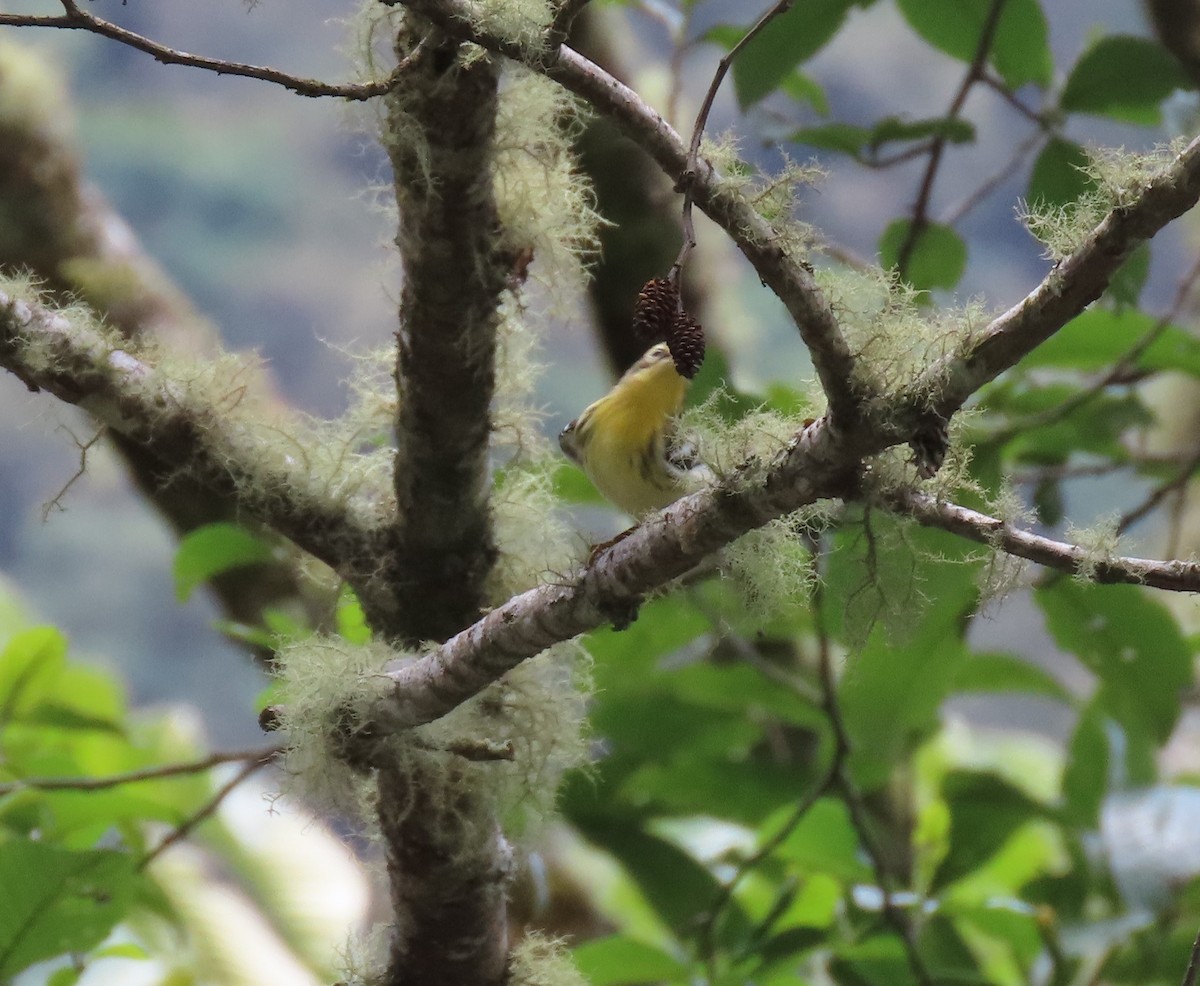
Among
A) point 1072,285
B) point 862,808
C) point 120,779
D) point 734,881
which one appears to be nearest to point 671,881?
point 734,881

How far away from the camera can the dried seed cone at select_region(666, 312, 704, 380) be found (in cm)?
64

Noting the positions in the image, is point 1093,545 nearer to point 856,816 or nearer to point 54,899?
point 856,816

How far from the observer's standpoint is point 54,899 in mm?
1182

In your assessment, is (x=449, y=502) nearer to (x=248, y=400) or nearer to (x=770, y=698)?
(x=248, y=400)

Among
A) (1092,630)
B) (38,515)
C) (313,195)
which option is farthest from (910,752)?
(313,195)

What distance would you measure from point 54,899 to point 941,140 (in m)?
1.19

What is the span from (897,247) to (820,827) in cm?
68

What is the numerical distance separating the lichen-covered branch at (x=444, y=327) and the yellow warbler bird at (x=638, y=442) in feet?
0.34

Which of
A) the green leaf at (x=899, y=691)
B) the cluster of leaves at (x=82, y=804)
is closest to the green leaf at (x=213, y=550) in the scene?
the cluster of leaves at (x=82, y=804)

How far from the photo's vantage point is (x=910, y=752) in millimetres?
1854

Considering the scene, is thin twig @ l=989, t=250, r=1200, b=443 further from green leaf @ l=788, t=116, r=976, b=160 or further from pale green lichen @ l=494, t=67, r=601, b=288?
pale green lichen @ l=494, t=67, r=601, b=288

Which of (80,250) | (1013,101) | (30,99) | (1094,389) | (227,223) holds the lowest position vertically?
(1094,389)

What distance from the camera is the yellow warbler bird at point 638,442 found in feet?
3.14

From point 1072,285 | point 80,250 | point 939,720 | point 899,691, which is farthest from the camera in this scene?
point 80,250
